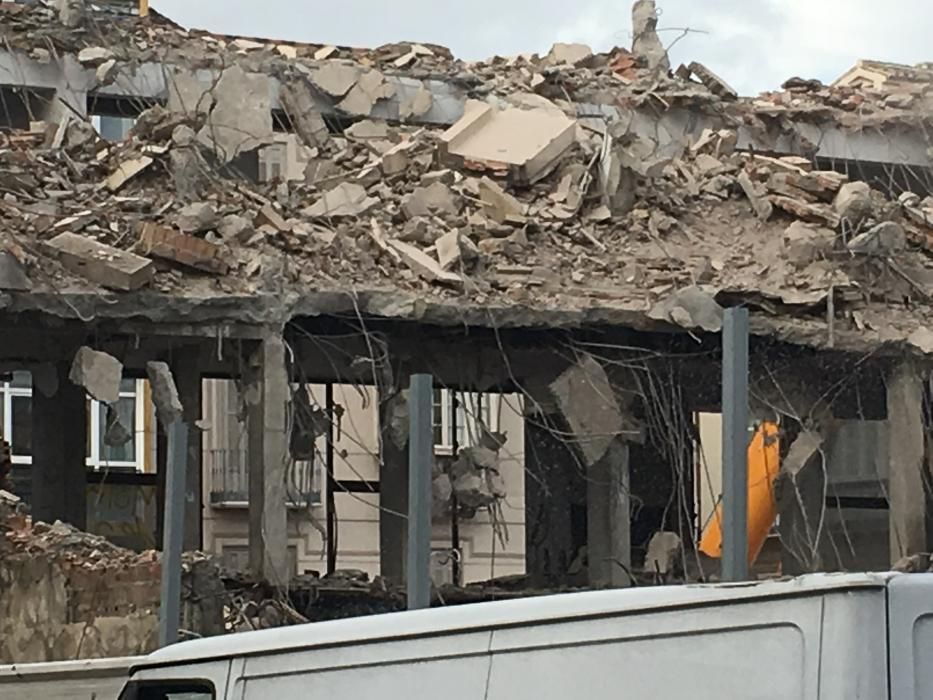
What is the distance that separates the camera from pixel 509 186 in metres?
17.1

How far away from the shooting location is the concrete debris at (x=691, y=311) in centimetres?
1537

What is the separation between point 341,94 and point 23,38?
3557 mm

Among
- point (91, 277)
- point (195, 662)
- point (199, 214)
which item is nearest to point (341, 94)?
point (199, 214)

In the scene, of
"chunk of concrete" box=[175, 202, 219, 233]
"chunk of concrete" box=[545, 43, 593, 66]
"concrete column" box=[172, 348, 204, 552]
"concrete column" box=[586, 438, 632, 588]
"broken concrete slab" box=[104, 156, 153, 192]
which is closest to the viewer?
"chunk of concrete" box=[175, 202, 219, 233]

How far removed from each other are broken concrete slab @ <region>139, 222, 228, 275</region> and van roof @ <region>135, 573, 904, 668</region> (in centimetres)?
888

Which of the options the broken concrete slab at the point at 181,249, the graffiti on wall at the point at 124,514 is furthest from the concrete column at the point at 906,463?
the graffiti on wall at the point at 124,514

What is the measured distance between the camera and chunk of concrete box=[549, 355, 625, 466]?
16.0m

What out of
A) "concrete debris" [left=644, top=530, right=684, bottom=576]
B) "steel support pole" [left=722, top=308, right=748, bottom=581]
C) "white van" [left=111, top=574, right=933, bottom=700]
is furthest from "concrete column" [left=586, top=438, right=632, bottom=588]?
"white van" [left=111, top=574, right=933, bottom=700]

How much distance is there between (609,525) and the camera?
58.4 feet

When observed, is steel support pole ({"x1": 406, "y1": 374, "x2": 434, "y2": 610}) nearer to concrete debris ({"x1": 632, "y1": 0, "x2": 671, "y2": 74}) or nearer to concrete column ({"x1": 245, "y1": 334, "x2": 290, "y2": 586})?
concrete column ({"x1": 245, "y1": 334, "x2": 290, "y2": 586})

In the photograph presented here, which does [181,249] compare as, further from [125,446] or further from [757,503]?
[125,446]

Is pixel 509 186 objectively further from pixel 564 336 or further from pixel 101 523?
pixel 101 523

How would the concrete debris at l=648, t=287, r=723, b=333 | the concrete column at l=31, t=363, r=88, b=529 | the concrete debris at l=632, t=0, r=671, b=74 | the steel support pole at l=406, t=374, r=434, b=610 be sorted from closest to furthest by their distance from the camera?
the steel support pole at l=406, t=374, r=434, b=610
the concrete debris at l=648, t=287, r=723, b=333
the concrete column at l=31, t=363, r=88, b=529
the concrete debris at l=632, t=0, r=671, b=74

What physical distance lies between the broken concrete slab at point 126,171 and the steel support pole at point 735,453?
33.5ft
